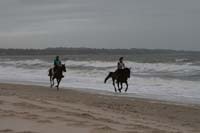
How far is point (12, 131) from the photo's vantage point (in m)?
7.30

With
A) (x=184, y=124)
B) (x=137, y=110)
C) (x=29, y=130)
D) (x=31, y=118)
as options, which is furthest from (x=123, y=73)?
(x=29, y=130)

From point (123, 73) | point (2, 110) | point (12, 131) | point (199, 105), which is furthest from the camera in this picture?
point (123, 73)

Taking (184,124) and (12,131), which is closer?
(12,131)

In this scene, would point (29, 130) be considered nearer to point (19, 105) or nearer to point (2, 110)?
point (2, 110)

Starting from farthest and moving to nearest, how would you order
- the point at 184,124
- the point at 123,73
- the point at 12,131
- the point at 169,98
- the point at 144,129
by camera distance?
the point at 123,73 → the point at 169,98 → the point at 184,124 → the point at 144,129 → the point at 12,131

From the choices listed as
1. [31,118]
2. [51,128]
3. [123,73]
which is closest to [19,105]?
[31,118]

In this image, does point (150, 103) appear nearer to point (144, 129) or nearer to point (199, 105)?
point (199, 105)

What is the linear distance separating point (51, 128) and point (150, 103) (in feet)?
27.2

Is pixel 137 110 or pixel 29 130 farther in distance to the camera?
pixel 137 110

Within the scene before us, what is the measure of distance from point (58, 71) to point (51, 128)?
16.4 m

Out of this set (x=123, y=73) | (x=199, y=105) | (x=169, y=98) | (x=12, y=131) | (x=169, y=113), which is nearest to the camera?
(x=12, y=131)

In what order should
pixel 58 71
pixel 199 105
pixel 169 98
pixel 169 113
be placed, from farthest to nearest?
pixel 58 71 < pixel 169 98 < pixel 199 105 < pixel 169 113

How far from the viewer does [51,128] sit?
25.0 ft

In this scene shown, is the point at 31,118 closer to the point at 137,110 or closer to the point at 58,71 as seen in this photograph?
the point at 137,110
